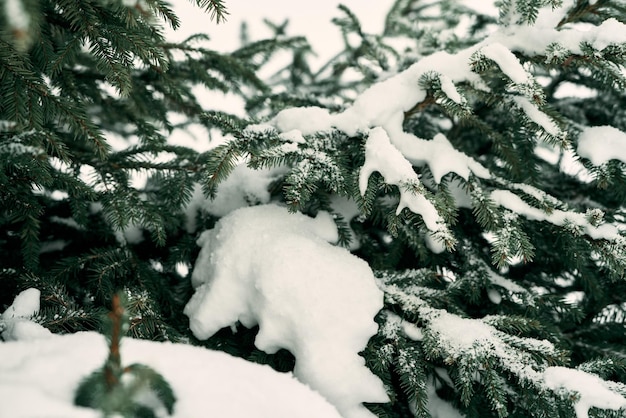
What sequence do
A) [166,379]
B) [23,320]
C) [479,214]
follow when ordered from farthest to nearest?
1. [479,214]
2. [23,320]
3. [166,379]

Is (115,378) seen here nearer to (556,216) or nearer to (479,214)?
(479,214)

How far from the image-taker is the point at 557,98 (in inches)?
103

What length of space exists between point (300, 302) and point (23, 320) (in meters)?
0.82

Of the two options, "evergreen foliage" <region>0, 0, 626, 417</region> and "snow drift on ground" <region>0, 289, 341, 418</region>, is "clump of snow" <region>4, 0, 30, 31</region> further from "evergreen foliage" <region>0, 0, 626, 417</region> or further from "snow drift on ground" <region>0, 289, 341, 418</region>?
"snow drift on ground" <region>0, 289, 341, 418</region>

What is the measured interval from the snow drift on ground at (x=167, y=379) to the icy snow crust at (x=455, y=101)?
0.74 meters

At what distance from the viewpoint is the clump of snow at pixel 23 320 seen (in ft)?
4.14

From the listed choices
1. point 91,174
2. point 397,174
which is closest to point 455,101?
point 397,174

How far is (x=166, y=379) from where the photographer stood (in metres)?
0.95

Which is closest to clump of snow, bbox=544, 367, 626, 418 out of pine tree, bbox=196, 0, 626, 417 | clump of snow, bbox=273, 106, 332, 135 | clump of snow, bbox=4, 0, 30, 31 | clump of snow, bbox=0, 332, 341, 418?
pine tree, bbox=196, 0, 626, 417

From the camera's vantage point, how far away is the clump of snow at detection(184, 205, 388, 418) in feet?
4.91

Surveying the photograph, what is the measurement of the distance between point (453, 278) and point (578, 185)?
921 mm

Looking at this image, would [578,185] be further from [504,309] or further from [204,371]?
[204,371]

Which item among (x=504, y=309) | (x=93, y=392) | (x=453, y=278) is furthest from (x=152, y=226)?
(x=504, y=309)

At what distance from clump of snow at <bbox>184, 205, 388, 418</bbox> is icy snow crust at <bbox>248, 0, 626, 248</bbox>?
0.31m
